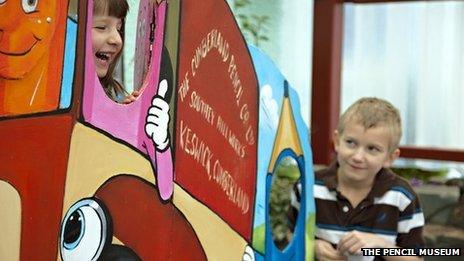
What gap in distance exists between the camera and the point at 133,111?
1190 millimetres

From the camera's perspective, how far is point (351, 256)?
6.31 ft

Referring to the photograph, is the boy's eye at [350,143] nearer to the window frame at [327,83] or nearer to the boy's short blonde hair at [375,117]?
the boy's short blonde hair at [375,117]

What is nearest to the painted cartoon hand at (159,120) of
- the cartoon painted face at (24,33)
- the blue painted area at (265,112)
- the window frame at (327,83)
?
the cartoon painted face at (24,33)

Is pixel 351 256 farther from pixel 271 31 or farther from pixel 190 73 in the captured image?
pixel 190 73

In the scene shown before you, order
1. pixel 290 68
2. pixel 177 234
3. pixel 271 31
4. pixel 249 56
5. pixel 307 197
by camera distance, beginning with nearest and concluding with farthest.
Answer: pixel 177 234
pixel 249 56
pixel 271 31
pixel 307 197
pixel 290 68

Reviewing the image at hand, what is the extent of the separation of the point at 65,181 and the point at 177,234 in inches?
A: 12.4

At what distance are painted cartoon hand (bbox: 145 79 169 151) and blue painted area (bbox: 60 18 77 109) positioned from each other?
20 cm

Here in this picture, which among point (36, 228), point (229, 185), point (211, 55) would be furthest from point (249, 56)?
point (36, 228)

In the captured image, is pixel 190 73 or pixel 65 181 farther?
pixel 190 73

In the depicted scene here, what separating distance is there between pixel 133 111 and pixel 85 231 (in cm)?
21

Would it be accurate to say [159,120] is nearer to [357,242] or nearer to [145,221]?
[145,221]

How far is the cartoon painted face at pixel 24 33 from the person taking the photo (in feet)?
3.24

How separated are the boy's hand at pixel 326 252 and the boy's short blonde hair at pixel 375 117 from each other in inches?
11.8

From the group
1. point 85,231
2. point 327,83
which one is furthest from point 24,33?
point 327,83
